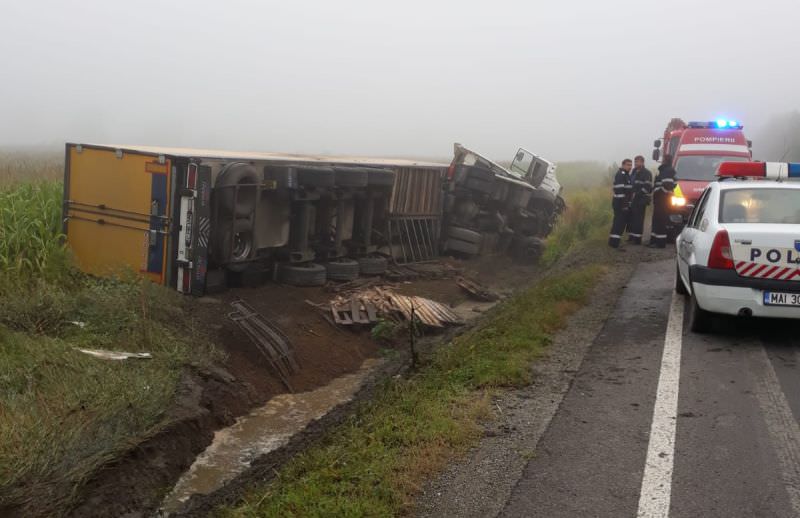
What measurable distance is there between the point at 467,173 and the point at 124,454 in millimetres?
12496

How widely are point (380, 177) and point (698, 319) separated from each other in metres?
7.23

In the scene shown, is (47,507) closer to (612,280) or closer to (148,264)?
(148,264)

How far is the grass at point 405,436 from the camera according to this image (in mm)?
4254

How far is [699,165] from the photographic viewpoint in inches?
616

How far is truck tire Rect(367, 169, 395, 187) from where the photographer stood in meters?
13.5

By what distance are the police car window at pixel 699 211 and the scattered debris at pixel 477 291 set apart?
18.7 ft

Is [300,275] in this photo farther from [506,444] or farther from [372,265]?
[506,444]

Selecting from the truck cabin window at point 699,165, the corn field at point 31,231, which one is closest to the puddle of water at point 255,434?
the corn field at point 31,231

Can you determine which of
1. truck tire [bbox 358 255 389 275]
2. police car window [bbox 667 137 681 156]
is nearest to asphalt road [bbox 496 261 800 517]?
truck tire [bbox 358 255 389 275]

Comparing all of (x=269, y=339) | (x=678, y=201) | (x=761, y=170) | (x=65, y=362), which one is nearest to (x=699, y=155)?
(x=678, y=201)

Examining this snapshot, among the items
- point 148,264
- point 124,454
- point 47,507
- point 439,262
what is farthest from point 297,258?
point 47,507

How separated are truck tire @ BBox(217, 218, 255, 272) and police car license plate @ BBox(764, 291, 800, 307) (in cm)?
650

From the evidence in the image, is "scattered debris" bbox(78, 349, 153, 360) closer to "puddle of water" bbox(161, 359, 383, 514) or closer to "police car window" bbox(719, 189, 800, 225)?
"puddle of water" bbox(161, 359, 383, 514)

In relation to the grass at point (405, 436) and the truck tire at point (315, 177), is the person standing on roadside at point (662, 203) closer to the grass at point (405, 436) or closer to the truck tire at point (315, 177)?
the truck tire at point (315, 177)
